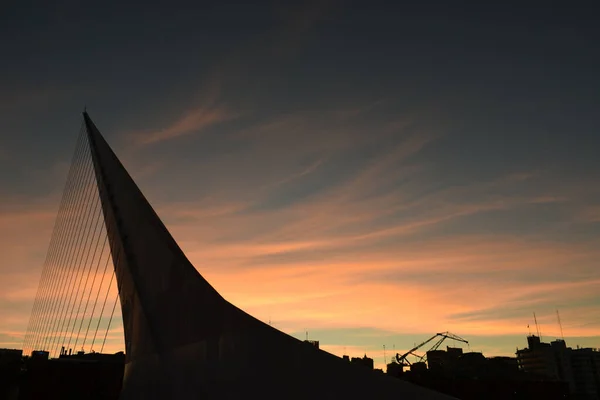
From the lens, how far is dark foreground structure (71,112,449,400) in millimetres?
7797

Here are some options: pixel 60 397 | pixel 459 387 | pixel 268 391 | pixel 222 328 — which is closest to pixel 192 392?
pixel 222 328

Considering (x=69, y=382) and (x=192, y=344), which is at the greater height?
(x=69, y=382)

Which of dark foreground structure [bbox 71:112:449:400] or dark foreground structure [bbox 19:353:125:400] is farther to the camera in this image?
dark foreground structure [bbox 19:353:125:400]

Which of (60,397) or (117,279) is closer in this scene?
(117,279)

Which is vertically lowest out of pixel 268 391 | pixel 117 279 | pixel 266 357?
pixel 268 391

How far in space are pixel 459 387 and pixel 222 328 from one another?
247 feet

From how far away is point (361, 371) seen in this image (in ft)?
24.6

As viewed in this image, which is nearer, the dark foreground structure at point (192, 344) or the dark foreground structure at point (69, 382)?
the dark foreground structure at point (192, 344)

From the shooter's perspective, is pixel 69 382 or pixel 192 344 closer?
pixel 192 344

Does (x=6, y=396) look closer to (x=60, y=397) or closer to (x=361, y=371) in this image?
(x=60, y=397)

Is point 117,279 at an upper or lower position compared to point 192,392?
upper

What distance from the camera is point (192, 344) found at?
33.1ft

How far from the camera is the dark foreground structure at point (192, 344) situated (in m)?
7.80

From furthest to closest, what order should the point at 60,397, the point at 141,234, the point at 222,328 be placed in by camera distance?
the point at 60,397 < the point at 141,234 < the point at 222,328
